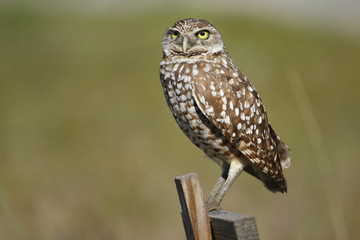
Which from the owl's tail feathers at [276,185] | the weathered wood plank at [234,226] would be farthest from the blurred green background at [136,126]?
the weathered wood plank at [234,226]

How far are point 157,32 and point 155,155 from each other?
588cm

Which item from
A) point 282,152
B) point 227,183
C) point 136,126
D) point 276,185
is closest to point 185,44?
point 227,183

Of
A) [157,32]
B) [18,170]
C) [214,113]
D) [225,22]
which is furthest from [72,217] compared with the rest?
[225,22]

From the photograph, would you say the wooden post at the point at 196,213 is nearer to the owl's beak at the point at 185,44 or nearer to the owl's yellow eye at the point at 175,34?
the owl's beak at the point at 185,44

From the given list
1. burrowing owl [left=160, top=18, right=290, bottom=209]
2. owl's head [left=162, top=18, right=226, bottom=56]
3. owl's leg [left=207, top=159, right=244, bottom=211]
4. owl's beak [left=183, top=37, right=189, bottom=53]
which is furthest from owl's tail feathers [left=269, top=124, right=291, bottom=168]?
owl's beak [left=183, top=37, right=189, bottom=53]

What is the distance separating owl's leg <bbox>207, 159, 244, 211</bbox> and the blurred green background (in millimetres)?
470

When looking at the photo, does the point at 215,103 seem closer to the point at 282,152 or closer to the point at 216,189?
the point at 216,189

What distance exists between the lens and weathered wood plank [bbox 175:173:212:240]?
86.4 inches

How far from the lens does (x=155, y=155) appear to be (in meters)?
8.43

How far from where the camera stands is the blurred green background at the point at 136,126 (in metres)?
4.24

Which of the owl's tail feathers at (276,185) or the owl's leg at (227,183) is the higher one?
the owl's leg at (227,183)

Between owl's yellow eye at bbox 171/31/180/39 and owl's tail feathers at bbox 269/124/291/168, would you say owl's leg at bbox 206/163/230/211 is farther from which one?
owl's yellow eye at bbox 171/31/180/39

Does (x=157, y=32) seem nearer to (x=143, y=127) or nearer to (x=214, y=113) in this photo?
(x=143, y=127)

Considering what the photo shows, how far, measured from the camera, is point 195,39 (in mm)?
3520
